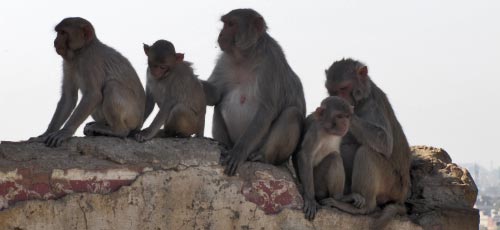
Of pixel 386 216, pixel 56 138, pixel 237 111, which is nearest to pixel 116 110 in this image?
pixel 56 138

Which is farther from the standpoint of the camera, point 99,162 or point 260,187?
point 260,187

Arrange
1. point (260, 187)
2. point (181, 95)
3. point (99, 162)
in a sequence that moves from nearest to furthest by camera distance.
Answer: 1. point (99, 162)
2. point (260, 187)
3. point (181, 95)

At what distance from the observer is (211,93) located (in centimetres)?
997

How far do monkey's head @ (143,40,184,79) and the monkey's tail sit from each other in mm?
2538

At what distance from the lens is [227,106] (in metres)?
9.95

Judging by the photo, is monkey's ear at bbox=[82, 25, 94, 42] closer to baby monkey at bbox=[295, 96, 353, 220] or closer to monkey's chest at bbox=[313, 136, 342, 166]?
baby monkey at bbox=[295, 96, 353, 220]

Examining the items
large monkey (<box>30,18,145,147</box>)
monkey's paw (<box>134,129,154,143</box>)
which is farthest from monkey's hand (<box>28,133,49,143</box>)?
monkey's paw (<box>134,129,154,143</box>)

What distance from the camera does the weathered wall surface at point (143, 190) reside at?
7.84 metres

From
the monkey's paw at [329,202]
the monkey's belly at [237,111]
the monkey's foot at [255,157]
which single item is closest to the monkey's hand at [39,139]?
the monkey's foot at [255,157]

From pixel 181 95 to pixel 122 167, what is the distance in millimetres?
1432

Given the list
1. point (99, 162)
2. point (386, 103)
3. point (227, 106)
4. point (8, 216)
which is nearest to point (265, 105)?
point (227, 106)

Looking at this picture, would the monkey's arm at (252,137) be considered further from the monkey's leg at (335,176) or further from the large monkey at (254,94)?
the monkey's leg at (335,176)

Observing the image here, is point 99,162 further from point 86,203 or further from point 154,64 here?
point 154,64

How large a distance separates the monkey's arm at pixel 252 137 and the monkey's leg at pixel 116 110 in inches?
41.5
